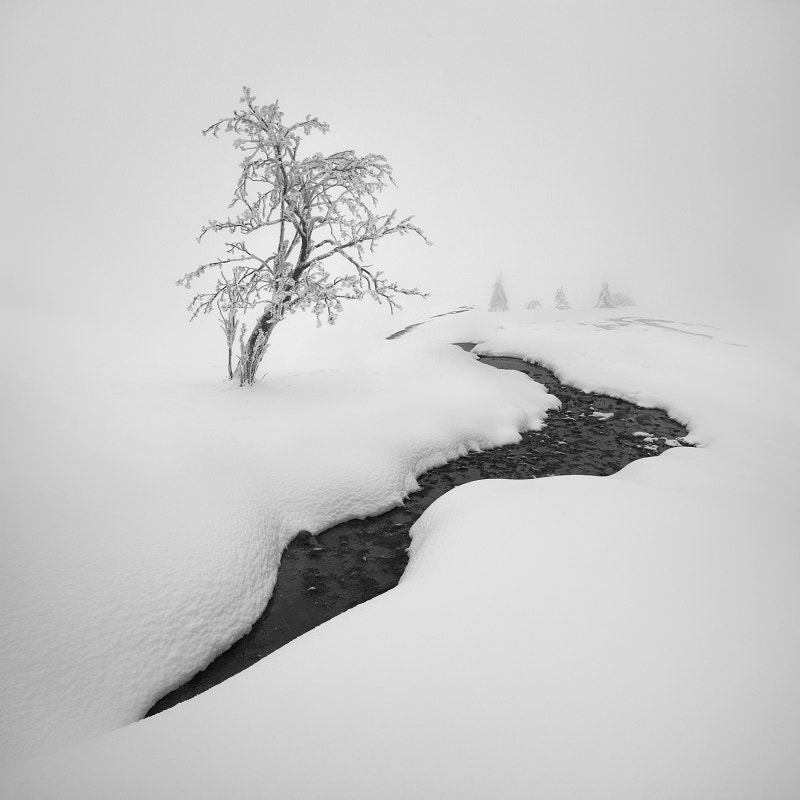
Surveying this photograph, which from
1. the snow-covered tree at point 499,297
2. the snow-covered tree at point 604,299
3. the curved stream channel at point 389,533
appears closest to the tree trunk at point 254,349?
the curved stream channel at point 389,533

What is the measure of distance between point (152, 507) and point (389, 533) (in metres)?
3.97

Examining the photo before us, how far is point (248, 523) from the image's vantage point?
260 inches

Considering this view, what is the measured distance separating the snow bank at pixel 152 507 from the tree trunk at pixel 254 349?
21.0 inches

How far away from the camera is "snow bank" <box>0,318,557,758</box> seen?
159 inches

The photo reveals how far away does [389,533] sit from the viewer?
7.73m

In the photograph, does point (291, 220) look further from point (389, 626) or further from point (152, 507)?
point (389, 626)

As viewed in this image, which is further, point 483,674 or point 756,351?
point 756,351

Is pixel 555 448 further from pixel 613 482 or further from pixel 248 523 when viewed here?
pixel 248 523

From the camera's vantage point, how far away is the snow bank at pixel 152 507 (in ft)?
13.2

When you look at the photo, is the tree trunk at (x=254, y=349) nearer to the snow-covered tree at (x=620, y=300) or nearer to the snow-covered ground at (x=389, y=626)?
the snow-covered ground at (x=389, y=626)

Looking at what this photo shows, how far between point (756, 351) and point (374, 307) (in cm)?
2976

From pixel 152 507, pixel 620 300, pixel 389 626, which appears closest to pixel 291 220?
pixel 152 507

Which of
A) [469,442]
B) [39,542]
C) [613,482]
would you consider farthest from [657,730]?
[469,442]

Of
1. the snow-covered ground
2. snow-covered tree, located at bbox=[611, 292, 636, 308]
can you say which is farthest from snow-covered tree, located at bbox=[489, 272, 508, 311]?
the snow-covered ground
